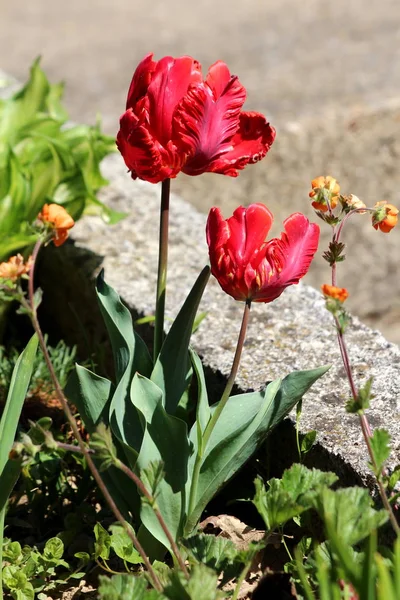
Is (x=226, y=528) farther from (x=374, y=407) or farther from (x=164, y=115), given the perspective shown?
(x=164, y=115)

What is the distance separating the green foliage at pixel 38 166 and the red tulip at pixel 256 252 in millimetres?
1020

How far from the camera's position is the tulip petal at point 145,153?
133 centimetres

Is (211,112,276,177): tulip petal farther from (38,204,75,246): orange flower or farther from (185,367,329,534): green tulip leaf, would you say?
(185,367,329,534): green tulip leaf

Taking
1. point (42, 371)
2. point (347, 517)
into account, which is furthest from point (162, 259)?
point (42, 371)

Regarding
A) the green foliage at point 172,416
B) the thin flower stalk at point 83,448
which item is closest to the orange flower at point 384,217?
the green foliage at point 172,416

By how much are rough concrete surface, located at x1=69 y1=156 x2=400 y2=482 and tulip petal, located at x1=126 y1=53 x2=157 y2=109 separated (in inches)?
26.3

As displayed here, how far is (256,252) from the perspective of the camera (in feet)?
4.25

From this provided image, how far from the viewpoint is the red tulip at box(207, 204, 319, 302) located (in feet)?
4.25

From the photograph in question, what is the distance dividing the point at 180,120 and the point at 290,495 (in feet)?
1.93

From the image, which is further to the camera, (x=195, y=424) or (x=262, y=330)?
(x=262, y=330)

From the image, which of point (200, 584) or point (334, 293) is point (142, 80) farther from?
point (200, 584)

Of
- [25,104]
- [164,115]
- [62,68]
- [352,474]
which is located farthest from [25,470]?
[62,68]

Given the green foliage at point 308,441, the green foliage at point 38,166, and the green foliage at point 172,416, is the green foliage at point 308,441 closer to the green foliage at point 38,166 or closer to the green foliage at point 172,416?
the green foliage at point 172,416

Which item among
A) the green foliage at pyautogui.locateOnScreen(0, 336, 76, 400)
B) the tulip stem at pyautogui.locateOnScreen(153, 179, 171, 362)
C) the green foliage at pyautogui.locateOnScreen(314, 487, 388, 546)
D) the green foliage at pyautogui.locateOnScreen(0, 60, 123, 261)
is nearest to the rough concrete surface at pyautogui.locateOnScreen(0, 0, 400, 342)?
the green foliage at pyautogui.locateOnScreen(0, 60, 123, 261)
